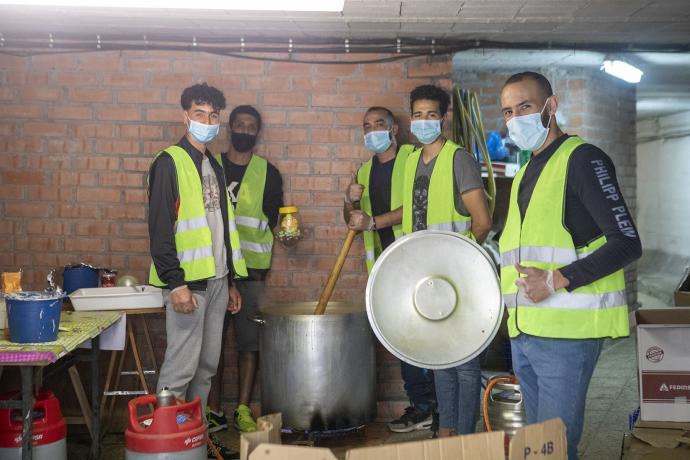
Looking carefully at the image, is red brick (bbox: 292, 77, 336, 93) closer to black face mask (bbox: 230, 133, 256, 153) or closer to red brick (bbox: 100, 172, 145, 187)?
black face mask (bbox: 230, 133, 256, 153)

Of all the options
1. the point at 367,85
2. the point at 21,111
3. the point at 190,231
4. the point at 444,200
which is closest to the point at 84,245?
the point at 21,111

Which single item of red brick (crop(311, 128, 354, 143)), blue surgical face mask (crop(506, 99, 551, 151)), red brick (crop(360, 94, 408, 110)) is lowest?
blue surgical face mask (crop(506, 99, 551, 151))

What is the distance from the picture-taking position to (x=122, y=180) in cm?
530

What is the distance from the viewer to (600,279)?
264 centimetres

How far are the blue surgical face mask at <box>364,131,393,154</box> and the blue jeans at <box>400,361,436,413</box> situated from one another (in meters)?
1.29

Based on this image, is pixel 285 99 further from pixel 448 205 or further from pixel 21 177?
pixel 21 177

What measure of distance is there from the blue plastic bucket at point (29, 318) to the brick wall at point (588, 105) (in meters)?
5.09

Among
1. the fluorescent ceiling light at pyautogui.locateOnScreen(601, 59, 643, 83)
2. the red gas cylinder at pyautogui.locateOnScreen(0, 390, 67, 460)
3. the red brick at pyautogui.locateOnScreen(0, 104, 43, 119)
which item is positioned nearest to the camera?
the red gas cylinder at pyautogui.locateOnScreen(0, 390, 67, 460)

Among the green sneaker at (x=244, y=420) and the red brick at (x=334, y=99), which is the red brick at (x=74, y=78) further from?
the green sneaker at (x=244, y=420)

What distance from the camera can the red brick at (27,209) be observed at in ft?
17.3

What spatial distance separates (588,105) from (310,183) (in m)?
3.60

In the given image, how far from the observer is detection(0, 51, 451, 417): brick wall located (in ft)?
17.3

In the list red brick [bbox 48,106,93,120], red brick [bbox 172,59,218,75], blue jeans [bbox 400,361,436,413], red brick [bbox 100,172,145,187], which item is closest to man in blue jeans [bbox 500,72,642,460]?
blue jeans [bbox 400,361,436,413]

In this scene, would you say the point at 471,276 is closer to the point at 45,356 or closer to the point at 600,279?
the point at 600,279
